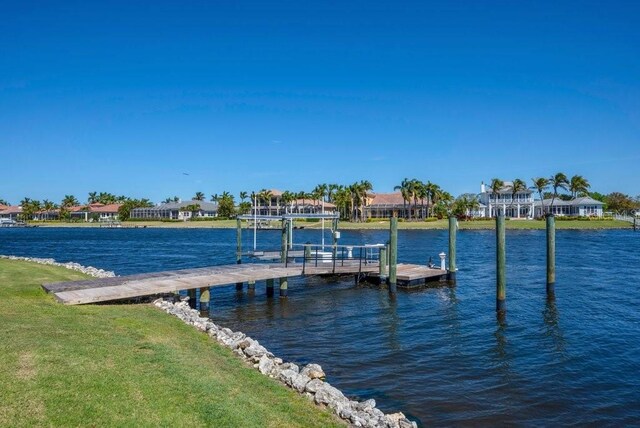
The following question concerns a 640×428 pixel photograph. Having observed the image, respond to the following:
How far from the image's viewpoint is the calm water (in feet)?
40.1

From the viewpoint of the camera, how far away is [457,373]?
1438cm

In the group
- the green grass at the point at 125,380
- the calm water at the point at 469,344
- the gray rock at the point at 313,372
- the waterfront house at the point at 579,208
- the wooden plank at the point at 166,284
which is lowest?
the calm water at the point at 469,344

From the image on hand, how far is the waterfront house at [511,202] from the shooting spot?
13000 cm

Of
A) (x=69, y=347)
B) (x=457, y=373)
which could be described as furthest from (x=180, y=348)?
(x=457, y=373)

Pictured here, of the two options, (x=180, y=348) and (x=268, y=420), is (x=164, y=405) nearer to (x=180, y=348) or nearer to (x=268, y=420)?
(x=268, y=420)

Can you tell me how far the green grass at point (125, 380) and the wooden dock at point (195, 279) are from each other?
387cm

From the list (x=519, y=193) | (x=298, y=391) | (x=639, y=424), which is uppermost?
(x=519, y=193)

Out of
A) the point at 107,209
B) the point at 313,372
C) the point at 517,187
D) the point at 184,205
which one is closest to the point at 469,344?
the point at 313,372

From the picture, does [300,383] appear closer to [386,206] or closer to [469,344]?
[469,344]

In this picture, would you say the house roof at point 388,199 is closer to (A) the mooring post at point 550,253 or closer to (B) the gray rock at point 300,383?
(A) the mooring post at point 550,253

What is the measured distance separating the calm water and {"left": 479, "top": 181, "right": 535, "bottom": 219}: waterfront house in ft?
337

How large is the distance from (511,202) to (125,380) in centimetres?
13297

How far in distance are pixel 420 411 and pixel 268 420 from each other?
442 centimetres

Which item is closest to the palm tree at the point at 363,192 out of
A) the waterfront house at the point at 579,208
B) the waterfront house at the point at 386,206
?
the waterfront house at the point at 386,206
